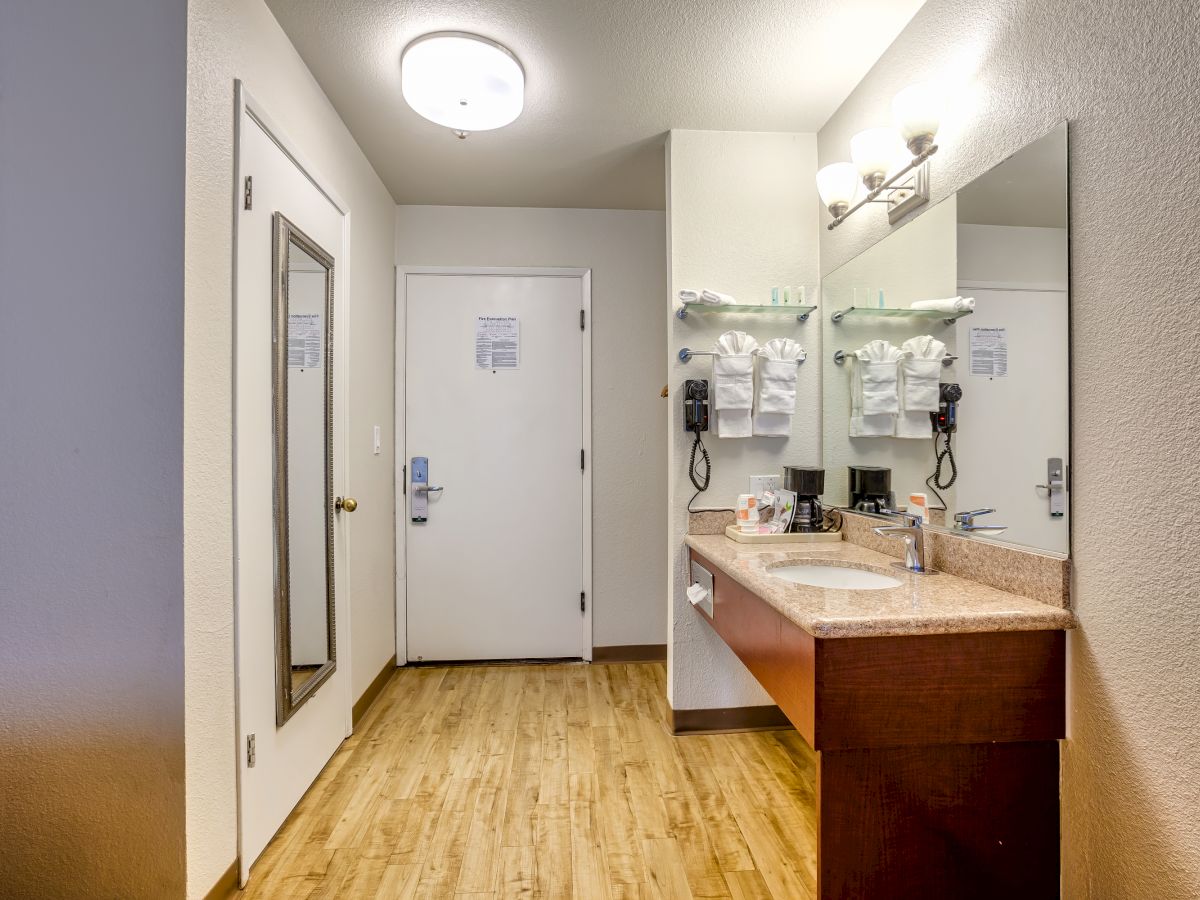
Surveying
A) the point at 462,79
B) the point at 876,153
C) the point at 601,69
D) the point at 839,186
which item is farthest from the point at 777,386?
the point at 462,79

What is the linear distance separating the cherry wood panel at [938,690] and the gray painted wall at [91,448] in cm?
135

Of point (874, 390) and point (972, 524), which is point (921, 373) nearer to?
point (874, 390)

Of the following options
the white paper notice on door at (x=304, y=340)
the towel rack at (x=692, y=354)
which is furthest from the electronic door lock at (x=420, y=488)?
the towel rack at (x=692, y=354)

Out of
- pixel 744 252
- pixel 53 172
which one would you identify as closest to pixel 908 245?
pixel 744 252

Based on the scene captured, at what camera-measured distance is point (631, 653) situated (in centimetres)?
326

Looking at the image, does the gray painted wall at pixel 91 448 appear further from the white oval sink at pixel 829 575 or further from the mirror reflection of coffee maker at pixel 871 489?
the mirror reflection of coffee maker at pixel 871 489

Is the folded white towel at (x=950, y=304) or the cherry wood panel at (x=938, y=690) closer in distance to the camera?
the cherry wood panel at (x=938, y=690)

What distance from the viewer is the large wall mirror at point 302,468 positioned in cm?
181

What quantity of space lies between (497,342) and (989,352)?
2.28 metres

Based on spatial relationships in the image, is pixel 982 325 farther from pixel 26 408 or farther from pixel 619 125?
pixel 26 408

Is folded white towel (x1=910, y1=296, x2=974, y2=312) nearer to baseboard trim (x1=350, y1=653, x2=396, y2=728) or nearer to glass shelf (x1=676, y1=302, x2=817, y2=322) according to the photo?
glass shelf (x1=676, y1=302, x2=817, y2=322)

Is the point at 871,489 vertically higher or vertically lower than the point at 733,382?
lower

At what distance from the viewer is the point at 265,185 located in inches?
67.7

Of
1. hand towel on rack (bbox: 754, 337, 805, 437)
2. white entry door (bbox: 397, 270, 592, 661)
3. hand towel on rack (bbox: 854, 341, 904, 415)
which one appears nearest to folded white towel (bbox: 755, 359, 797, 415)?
hand towel on rack (bbox: 754, 337, 805, 437)
